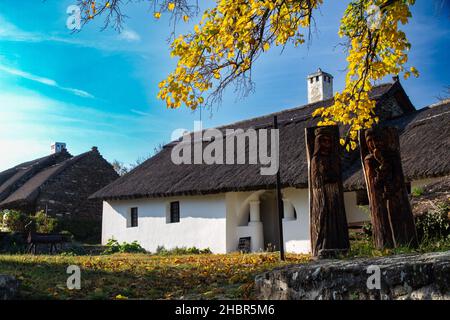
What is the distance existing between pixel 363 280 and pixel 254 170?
12.2 m

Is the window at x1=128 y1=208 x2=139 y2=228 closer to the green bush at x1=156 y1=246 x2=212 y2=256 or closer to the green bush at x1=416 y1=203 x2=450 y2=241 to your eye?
the green bush at x1=156 y1=246 x2=212 y2=256

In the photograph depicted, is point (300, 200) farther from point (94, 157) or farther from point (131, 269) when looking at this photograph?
point (94, 157)

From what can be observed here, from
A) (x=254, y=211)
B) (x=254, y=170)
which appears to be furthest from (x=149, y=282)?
(x=254, y=211)

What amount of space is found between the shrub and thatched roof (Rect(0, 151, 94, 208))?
2.05 metres

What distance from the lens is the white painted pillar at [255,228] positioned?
16828mm

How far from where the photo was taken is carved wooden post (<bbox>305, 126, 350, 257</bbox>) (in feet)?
23.3

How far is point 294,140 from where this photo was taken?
17828 millimetres

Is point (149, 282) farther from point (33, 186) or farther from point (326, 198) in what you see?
point (33, 186)

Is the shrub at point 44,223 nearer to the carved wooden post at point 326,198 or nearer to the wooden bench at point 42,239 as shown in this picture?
the wooden bench at point 42,239

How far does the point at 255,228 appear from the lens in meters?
16.9

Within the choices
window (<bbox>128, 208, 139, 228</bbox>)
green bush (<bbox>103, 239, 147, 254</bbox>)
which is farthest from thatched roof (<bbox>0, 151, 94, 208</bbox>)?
green bush (<bbox>103, 239, 147, 254</bbox>)

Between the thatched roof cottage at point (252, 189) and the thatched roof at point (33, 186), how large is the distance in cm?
566

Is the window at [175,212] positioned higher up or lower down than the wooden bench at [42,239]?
higher up

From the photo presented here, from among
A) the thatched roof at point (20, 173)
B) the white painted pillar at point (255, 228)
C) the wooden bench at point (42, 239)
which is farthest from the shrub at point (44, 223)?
the white painted pillar at point (255, 228)
